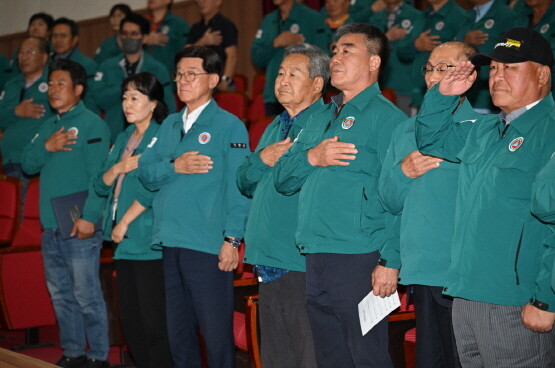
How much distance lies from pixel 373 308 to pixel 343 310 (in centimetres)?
11

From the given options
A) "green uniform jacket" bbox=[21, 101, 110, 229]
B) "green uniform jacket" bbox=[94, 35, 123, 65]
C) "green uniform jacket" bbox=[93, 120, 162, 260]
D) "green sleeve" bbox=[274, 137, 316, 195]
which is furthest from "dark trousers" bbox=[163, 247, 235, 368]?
"green uniform jacket" bbox=[94, 35, 123, 65]

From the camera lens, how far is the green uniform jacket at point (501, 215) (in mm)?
2207

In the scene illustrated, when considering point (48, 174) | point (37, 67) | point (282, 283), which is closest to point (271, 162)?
point (282, 283)

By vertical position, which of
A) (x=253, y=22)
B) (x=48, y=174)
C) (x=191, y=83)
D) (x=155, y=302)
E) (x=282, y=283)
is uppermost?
(x=253, y=22)

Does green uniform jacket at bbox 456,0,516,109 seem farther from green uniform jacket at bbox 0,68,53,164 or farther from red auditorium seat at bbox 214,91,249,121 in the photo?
green uniform jacket at bbox 0,68,53,164

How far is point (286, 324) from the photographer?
2961mm

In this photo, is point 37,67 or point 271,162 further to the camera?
point 37,67

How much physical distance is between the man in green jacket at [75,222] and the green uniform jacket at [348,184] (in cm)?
174

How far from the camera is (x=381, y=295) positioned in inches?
103

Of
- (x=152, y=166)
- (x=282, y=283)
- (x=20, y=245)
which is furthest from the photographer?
(x=20, y=245)

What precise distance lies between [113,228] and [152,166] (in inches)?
19.6

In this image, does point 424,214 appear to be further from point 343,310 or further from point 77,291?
point 77,291

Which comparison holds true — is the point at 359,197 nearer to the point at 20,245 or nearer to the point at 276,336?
the point at 276,336

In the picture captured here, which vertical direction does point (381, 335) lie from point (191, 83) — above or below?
below
